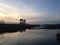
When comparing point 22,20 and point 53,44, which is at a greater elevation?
point 22,20

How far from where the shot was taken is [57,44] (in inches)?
925

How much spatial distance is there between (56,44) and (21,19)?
204 feet

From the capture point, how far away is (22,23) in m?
85.6

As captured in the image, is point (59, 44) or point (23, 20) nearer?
point (59, 44)

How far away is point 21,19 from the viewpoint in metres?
84.1

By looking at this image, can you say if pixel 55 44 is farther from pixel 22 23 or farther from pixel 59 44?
pixel 22 23

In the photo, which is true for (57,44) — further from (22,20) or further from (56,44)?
(22,20)

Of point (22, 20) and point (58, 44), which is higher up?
point (22, 20)

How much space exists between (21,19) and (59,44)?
62.2m

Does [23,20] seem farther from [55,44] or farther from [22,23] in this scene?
[55,44]

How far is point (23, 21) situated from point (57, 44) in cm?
6464

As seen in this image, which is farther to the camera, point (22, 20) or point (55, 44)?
point (22, 20)

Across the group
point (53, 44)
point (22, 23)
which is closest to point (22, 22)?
point (22, 23)

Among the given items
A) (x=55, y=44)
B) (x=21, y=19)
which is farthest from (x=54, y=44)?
(x=21, y=19)
